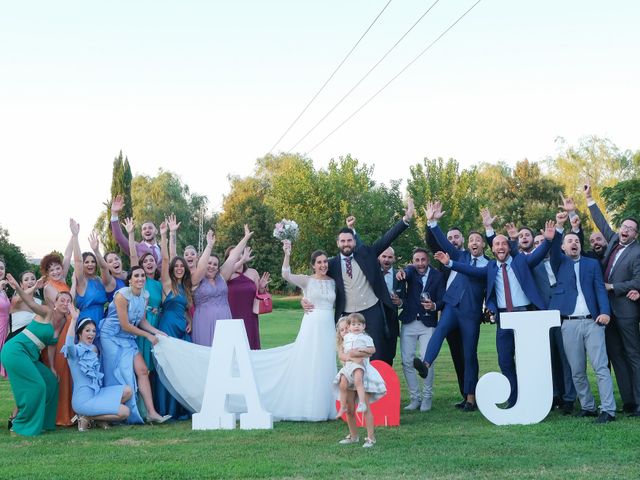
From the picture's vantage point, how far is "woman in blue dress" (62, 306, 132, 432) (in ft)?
33.3

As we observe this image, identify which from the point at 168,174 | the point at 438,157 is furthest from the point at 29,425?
the point at 168,174

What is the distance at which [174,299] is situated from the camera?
11.2 metres

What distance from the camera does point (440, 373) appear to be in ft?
54.6

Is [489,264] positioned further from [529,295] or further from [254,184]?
[254,184]

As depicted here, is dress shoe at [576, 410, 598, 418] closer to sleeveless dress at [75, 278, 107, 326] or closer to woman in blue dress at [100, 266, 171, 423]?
woman in blue dress at [100, 266, 171, 423]

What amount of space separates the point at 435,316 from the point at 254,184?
7477 cm

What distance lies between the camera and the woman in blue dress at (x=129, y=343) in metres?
10.5

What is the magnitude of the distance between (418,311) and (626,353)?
2845mm

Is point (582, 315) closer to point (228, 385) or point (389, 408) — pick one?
point (389, 408)

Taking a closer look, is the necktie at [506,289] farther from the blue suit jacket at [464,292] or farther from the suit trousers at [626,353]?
the suit trousers at [626,353]

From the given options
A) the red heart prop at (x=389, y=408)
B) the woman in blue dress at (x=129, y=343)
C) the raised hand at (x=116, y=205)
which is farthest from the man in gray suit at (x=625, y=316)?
the raised hand at (x=116, y=205)

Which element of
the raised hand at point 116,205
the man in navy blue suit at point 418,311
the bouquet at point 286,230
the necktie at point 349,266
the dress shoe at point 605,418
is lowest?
the dress shoe at point 605,418

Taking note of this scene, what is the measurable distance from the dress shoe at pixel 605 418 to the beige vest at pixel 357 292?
3139mm

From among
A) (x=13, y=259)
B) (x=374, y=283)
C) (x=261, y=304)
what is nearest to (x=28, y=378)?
(x=261, y=304)
